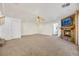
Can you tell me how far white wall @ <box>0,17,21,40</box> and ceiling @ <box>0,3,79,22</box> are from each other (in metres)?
0.05

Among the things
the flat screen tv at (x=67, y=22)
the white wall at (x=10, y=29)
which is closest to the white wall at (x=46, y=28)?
the flat screen tv at (x=67, y=22)

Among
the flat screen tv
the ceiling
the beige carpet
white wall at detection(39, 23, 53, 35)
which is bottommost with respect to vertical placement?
the beige carpet

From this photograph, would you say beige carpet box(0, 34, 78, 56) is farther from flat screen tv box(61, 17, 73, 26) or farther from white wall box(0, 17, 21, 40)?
flat screen tv box(61, 17, 73, 26)

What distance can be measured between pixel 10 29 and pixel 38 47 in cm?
34

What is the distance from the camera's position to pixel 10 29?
1363mm

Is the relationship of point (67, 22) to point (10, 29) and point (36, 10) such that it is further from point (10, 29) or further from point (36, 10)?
point (10, 29)

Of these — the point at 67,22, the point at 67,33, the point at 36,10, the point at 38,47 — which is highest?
the point at 36,10

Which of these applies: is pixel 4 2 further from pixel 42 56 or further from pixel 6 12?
pixel 42 56

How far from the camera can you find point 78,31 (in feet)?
4.36

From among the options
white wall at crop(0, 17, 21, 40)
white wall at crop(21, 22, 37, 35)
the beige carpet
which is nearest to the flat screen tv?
the beige carpet

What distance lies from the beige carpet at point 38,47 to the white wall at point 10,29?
0.18 feet

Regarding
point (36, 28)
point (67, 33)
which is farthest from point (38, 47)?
point (67, 33)

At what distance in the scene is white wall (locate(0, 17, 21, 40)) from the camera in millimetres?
1337

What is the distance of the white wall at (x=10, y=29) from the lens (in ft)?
4.39
